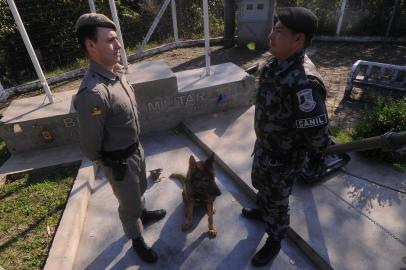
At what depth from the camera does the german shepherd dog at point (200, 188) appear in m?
3.18

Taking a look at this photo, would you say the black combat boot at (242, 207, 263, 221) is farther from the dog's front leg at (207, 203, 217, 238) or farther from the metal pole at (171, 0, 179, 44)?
the metal pole at (171, 0, 179, 44)

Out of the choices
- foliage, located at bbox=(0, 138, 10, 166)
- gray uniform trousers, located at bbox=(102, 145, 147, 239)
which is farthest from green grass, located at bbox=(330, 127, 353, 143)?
foliage, located at bbox=(0, 138, 10, 166)

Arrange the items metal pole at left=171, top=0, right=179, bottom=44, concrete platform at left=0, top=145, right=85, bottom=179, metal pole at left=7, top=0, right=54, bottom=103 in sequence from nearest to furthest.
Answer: metal pole at left=7, top=0, right=54, bottom=103, concrete platform at left=0, top=145, right=85, bottom=179, metal pole at left=171, top=0, right=179, bottom=44

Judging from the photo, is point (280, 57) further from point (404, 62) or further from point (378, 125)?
point (404, 62)

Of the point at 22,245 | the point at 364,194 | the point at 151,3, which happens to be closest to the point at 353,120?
the point at 364,194

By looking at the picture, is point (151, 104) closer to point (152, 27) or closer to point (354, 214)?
point (354, 214)

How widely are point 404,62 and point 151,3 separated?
Result: 8323 mm

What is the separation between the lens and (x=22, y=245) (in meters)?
3.29

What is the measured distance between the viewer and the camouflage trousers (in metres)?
2.64

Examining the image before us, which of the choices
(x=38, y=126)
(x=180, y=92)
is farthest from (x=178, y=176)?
(x=38, y=126)

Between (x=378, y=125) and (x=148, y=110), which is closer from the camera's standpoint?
(x=378, y=125)

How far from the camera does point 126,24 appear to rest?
1002 centimetres

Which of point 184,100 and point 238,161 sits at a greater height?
point 184,100

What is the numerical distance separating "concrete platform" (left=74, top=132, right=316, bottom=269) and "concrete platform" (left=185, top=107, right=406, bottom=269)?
285mm
